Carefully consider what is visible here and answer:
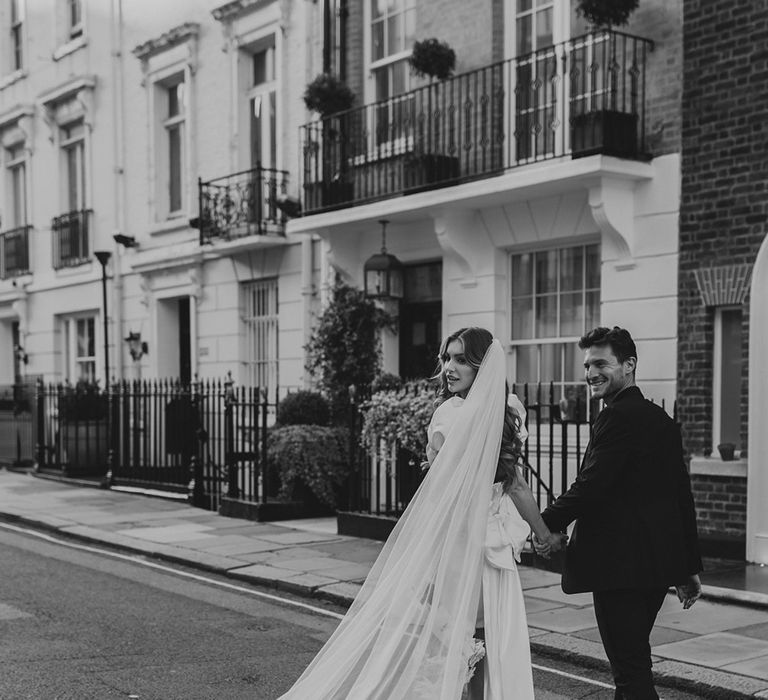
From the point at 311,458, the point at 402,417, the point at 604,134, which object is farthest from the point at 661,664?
the point at 311,458

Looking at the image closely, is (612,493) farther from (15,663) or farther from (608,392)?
(15,663)

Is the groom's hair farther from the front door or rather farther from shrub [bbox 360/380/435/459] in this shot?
the front door

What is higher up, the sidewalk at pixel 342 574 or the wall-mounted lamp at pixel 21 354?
the wall-mounted lamp at pixel 21 354

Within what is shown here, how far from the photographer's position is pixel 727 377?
9789 millimetres

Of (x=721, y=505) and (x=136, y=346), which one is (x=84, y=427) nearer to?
(x=136, y=346)

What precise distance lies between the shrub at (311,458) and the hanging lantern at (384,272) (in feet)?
6.17

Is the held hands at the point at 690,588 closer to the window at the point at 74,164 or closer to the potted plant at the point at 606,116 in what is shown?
the potted plant at the point at 606,116

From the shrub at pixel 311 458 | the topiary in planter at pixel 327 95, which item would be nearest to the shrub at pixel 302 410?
the shrub at pixel 311 458

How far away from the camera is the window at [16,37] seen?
73.7ft

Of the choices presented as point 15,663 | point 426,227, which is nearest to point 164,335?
point 426,227

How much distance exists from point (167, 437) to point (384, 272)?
402 centimetres

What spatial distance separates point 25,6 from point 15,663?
18.9 meters

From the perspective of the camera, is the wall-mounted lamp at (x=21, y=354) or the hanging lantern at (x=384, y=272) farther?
the wall-mounted lamp at (x=21, y=354)

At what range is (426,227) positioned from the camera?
13.0m
